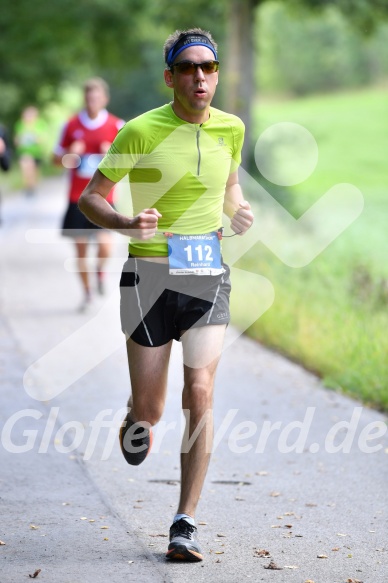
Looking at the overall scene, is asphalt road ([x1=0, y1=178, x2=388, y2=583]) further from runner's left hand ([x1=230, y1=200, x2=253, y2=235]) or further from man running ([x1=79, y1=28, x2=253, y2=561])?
runner's left hand ([x1=230, y1=200, x2=253, y2=235])

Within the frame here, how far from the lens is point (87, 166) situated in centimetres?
1194

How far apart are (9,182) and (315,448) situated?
1133 inches

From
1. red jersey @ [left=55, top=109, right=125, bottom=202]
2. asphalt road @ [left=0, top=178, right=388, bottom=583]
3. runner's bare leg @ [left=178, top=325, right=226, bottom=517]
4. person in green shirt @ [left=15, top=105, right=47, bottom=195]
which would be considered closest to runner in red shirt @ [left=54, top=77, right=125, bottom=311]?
red jersey @ [left=55, top=109, right=125, bottom=202]

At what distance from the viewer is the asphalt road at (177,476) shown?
4.85 metres

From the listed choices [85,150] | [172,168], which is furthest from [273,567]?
[85,150]

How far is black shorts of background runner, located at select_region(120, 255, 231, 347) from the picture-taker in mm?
5109

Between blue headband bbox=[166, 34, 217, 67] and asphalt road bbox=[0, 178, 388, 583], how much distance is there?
6.84 feet

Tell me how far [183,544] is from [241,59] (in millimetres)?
17522

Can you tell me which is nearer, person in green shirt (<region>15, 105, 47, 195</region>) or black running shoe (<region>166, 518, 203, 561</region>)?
black running shoe (<region>166, 518, 203, 561</region>)

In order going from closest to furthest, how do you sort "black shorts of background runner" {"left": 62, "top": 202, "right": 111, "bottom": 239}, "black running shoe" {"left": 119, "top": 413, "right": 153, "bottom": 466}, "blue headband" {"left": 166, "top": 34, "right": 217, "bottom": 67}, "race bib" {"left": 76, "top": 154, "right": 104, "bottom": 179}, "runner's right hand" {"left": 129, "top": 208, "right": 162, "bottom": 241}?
1. "runner's right hand" {"left": 129, "top": 208, "right": 162, "bottom": 241}
2. "blue headband" {"left": 166, "top": 34, "right": 217, "bottom": 67}
3. "black running shoe" {"left": 119, "top": 413, "right": 153, "bottom": 466}
4. "black shorts of background runner" {"left": 62, "top": 202, "right": 111, "bottom": 239}
5. "race bib" {"left": 76, "top": 154, "right": 104, "bottom": 179}

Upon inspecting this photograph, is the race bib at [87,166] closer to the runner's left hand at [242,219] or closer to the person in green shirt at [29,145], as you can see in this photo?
the runner's left hand at [242,219]

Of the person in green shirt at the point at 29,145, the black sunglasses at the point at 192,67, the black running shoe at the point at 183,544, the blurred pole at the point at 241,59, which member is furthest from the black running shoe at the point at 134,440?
the person in green shirt at the point at 29,145

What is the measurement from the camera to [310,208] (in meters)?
22.2

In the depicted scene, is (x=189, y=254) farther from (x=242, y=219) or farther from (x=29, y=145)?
(x=29, y=145)
